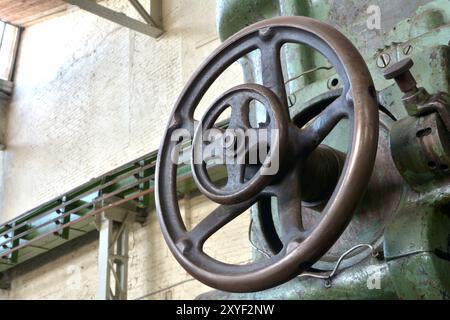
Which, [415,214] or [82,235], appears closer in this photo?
[415,214]

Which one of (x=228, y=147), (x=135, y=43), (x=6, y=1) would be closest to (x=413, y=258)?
(x=228, y=147)

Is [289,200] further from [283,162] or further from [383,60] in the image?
[383,60]

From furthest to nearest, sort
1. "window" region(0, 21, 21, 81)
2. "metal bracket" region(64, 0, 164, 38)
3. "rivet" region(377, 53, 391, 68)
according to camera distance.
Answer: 1. "window" region(0, 21, 21, 81)
2. "metal bracket" region(64, 0, 164, 38)
3. "rivet" region(377, 53, 391, 68)

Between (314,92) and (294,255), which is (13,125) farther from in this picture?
(294,255)

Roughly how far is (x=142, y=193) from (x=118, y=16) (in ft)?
4.14

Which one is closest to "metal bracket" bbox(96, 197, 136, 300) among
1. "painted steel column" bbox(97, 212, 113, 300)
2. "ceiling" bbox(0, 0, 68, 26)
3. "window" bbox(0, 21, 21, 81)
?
"painted steel column" bbox(97, 212, 113, 300)

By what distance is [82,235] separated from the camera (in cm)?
422

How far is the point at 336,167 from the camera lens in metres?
1.04

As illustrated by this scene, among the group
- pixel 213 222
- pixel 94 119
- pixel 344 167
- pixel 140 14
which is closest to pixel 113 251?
pixel 94 119

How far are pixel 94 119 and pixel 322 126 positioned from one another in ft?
12.2

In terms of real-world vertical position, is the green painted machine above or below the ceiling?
below

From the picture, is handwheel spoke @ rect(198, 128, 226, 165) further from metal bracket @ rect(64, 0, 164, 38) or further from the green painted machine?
metal bracket @ rect(64, 0, 164, 38)

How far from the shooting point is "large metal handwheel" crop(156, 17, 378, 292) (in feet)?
2.66

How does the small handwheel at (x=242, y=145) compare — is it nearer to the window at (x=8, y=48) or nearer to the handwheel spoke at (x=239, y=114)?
the handwheel spoke at (x=239, y=114)
